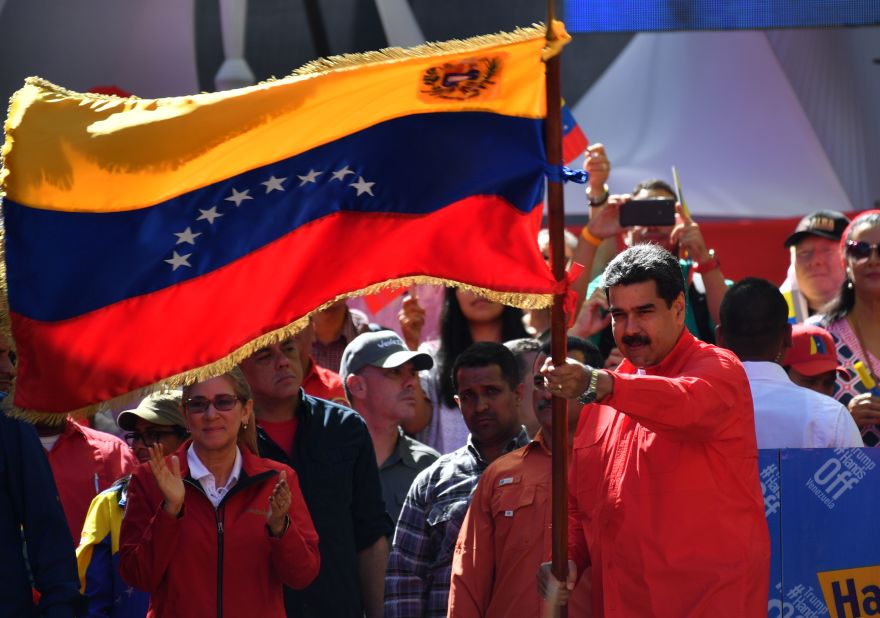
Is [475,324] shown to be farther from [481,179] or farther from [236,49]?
[236,49]

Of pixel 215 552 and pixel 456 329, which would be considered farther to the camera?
pixel 456 329

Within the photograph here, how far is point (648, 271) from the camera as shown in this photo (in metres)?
4.40

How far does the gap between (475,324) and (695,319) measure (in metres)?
1.12

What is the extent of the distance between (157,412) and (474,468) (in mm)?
1346

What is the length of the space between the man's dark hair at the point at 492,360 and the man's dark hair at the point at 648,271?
1347 mm

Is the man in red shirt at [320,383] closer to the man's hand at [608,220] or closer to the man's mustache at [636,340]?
the man's hand at [608,220]

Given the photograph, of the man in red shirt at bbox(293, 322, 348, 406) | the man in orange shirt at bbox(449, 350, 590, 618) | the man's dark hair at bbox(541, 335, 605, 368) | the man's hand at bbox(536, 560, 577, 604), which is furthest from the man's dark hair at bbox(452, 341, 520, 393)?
the man's hand at bbox(536, 560, 577, 604)

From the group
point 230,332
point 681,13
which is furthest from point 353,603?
→ point 681,13

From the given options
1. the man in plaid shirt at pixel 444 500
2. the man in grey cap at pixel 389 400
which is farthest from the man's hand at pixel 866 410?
the man in grey cap at pixel 389 400

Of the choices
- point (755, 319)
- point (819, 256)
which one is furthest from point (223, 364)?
point (819, 256)

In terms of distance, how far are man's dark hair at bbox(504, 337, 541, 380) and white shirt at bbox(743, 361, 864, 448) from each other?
1.23 metres

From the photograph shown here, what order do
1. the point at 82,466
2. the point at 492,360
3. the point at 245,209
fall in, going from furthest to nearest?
1. the point at 82,466
2. the point at 492,360
3. the point at 245,209

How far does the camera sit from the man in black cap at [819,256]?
7.17 m

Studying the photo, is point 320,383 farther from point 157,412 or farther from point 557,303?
point 557,303
